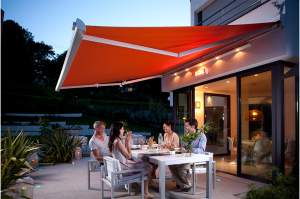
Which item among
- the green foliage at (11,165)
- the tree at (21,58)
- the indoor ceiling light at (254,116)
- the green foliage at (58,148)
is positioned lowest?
the green foliage at (58,148)

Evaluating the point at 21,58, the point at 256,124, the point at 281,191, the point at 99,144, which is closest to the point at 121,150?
the point at 99,144

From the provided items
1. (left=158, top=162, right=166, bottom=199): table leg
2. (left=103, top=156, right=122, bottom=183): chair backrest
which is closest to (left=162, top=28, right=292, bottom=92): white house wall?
(left=158, top=162, right=166, bottom=199): table leg

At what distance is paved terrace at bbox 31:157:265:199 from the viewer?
4.35 meters

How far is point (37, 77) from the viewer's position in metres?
32.6

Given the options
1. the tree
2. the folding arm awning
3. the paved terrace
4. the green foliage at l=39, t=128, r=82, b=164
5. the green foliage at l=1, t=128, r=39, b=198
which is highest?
the tree

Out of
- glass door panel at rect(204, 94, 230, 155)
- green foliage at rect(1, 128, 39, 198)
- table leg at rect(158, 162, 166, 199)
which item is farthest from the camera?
glass door panel at rect(204, 94, 230, 155)

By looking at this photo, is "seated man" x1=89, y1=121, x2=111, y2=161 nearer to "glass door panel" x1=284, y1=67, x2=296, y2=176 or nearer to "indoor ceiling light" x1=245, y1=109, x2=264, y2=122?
"indoor ceiling light" x1=245, y1=109, x2=264, y2=122

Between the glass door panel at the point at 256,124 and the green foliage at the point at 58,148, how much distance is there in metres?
5.55

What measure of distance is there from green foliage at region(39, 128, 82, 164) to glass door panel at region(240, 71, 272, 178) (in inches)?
218

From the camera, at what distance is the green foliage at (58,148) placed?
7.59 metres

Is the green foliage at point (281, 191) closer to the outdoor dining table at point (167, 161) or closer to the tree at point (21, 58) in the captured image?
the outdoor dining table at point (167, 161)

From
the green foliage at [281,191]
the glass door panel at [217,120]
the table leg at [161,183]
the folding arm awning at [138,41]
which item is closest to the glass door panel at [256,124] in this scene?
the folding arm awning at [138,41]

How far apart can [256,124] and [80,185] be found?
433 centimetres

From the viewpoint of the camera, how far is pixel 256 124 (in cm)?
538
